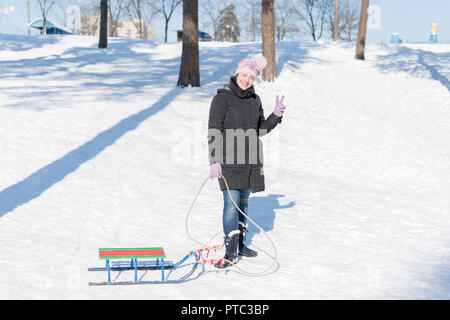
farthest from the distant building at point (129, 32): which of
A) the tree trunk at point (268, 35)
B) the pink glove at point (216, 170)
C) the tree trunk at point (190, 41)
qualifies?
the pink glove at point (216, 170)

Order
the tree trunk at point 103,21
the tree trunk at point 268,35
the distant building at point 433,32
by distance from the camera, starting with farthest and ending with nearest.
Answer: the distant building at point 433,32, the tree trunk at point 103,21, the tree trunk at point 268,35

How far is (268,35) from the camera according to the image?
60.5 ft

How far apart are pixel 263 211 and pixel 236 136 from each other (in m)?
3.05

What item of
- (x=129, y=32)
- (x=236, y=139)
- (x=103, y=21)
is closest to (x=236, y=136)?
(x=236, y=139)

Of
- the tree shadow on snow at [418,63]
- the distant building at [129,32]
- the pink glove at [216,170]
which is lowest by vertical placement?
the pink glove at [216,170]

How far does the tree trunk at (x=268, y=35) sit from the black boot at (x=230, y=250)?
1342 centimetres

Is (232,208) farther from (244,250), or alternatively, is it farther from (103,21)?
(103,21)

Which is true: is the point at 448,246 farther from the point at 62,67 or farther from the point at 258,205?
the point at 62,67

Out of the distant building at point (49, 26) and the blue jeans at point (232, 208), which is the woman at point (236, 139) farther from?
the distant building at point (49, 26)

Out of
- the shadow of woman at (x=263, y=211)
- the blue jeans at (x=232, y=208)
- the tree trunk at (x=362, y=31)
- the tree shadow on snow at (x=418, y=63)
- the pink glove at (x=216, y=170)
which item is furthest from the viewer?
the tree trunk at (x=362, y=31)

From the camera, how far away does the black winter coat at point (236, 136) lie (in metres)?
5.40

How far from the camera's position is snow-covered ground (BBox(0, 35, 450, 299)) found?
213 inches

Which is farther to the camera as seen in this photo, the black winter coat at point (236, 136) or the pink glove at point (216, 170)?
the black winter coat at point (236, 136)
